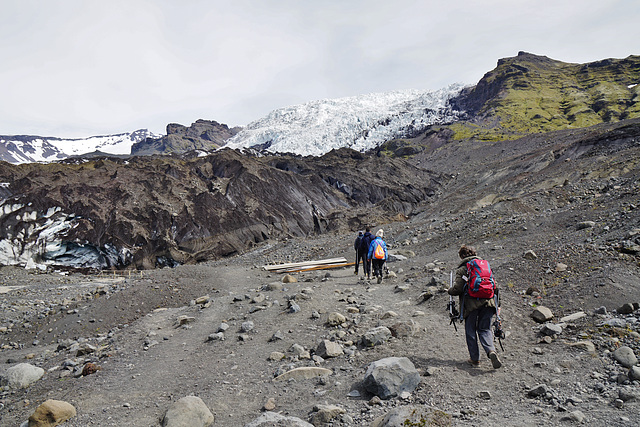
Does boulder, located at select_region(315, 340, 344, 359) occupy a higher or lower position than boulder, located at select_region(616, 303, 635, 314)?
lower

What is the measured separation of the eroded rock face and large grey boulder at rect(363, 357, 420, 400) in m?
31.8

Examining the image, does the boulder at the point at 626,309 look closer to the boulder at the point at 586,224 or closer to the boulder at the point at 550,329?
the boulder at the point at 550,329

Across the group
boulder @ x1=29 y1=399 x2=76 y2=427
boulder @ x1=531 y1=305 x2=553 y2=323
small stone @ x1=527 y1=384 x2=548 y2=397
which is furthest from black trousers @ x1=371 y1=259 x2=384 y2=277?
boulder @ x1=29 y1=399 x2=76 y2=427

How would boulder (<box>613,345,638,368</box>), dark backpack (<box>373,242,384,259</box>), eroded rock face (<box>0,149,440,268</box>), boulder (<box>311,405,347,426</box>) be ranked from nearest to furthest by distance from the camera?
boulder (<box>311,405,347,426</box>) → boulder (<box>613,345,638,368</box>) → dark backpack (<box>373,242,384,259</box>) → eroded rock face (<box>0,149,440,268</box>)

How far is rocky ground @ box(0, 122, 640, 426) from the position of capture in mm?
4742

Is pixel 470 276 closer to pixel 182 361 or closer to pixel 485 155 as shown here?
pixel 182 361

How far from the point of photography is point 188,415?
5.02 metres

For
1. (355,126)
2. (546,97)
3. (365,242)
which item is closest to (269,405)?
(365,242)

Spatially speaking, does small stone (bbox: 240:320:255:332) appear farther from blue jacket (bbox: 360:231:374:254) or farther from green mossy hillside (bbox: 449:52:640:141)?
green mossy hillside (bbox: 449:52:640:141)

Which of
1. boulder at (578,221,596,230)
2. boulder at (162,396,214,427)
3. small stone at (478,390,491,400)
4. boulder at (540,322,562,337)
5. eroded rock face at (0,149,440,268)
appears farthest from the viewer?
eroded rock face at (0,149,440,268)

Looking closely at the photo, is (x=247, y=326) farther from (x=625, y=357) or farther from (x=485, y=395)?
(x=625, y=357)

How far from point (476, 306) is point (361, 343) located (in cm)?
221

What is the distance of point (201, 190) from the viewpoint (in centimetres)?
4456

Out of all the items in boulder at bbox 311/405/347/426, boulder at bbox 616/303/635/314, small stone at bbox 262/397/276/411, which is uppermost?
boulder at bbox 616/303/635/314
